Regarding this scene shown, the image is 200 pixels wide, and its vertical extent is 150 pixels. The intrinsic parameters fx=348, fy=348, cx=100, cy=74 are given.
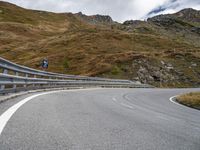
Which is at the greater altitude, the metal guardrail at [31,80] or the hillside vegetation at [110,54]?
the hillside vegetation at [110,54]

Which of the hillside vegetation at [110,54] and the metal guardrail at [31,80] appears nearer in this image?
the metal guardrail at [31,80]

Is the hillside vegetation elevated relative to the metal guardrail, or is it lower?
elevated

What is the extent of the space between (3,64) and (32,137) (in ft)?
19.7

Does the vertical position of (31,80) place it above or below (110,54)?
below

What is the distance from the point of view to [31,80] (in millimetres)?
15875

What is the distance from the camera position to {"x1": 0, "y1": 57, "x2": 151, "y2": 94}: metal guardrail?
11008mm

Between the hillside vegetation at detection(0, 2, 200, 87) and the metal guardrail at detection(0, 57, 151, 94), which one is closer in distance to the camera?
the metal guardrail at detection(0, 57, 151, 94)

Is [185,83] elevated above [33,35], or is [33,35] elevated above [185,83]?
[33,35]

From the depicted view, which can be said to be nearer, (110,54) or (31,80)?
(31,80)

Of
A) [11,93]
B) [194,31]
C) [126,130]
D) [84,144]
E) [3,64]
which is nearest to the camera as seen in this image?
[84,144]

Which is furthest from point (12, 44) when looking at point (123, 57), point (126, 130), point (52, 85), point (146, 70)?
point (126, 130)

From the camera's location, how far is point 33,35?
344 feet

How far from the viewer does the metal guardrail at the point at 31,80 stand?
433 inches

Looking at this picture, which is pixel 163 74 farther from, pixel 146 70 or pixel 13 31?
pixel 13 31
